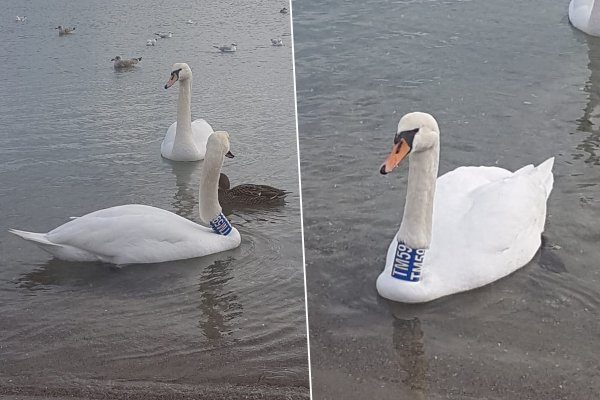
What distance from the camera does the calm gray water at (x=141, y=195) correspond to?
1294 millimetres

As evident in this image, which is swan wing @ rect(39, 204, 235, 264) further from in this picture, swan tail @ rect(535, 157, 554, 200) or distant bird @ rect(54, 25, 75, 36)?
distant bird @ rect(54, 25, 75, 36)

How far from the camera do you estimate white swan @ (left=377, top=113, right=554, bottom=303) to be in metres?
1.26

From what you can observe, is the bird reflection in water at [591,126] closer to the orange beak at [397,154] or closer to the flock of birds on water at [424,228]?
the flock of birds on water at [424,228]

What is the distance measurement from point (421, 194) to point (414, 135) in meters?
Answer: 0.11

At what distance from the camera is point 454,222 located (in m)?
1.50

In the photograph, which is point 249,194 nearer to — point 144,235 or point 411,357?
point 144,235

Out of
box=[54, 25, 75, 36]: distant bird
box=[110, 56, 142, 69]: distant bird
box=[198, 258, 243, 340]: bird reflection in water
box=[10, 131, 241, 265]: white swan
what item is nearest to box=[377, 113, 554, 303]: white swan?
box=[198, 258, 243, 340]: bird reflection in water

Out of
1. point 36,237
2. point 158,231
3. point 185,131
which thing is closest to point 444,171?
point 158,231

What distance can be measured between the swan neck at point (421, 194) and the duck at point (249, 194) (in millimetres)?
767

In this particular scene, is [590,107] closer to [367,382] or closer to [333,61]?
[333,61]

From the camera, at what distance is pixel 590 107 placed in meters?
1.48

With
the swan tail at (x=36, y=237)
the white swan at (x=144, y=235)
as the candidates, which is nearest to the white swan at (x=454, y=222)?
the white swan at (x=144, y=235)

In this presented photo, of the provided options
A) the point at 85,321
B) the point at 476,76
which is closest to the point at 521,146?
the point at 476,76

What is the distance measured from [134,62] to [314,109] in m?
1.80
